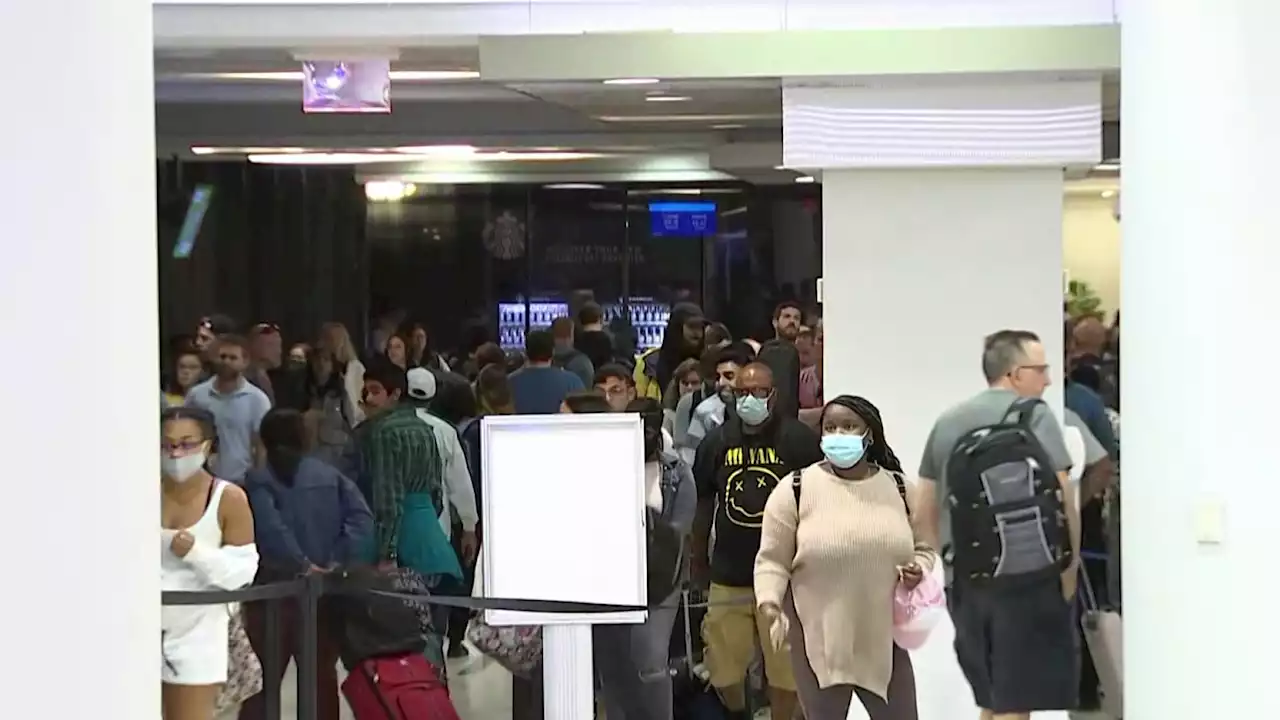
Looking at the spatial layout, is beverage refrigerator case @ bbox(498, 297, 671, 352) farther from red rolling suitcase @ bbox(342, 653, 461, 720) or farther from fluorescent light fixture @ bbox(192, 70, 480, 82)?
red rolling suitcase @ bbox(342, 653, 461, 720)

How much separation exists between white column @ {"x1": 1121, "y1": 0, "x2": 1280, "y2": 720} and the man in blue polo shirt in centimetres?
452

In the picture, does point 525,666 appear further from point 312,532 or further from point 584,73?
point 584,73

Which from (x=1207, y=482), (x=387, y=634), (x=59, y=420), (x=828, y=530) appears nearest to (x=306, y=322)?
(x=387, y=634)

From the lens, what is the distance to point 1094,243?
10.2 m

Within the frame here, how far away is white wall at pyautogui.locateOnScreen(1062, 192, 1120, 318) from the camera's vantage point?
932 cm

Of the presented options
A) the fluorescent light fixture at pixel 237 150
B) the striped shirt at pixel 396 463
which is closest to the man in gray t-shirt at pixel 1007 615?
the striped shirt at pixel 396 463

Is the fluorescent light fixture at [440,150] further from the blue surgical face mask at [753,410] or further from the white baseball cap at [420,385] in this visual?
the blue surgical face mask at [753,410]

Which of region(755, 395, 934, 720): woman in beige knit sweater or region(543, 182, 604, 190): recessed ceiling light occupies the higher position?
region(543, 182, 604, 190): recessed ceiling light

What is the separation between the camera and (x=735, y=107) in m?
9.86

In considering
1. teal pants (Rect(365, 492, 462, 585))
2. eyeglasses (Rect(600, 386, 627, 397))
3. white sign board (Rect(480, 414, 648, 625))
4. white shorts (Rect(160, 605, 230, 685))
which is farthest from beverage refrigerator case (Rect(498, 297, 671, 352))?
white shorts (Rect(160, 605, 230, 685))

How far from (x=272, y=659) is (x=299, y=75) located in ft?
12.4

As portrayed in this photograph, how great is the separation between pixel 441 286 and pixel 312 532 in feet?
19.3

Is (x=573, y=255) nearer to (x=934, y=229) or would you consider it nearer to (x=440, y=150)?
(x=440, y=150)

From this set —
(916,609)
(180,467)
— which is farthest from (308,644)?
(916,609)
